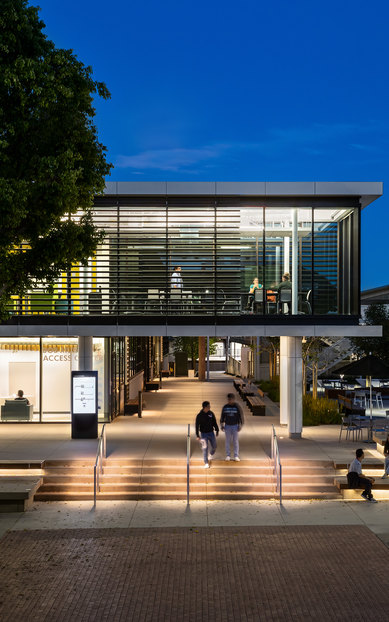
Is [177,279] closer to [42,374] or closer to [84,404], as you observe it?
[84,404]

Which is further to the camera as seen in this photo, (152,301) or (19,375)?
(19,375)

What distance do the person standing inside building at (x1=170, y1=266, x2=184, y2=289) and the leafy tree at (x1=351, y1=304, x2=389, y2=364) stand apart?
15.4 m

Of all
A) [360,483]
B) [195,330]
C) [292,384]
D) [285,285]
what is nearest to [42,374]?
[195,330]

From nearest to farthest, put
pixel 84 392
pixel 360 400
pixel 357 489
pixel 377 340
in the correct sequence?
pixel 357 489
pixel 84 392
pixel 360 400
pixel 377 340

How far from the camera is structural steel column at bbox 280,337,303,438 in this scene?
58.2 feet

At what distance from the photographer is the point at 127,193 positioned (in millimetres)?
17578

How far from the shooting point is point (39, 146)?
11.7 meters

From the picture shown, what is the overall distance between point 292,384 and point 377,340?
15229 millimetres

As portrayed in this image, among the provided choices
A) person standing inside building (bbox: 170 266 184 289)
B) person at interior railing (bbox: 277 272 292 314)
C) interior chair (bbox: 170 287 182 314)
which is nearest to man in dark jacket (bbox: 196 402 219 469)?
interior chair (bbox: 170 287 182 314)

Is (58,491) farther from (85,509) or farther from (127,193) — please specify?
(127,193)

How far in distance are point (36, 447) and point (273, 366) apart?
19770mm

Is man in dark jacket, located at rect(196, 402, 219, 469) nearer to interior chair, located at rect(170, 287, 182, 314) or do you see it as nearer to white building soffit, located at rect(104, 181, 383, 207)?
interior chair, located at rect(170, 287, 182, 314)

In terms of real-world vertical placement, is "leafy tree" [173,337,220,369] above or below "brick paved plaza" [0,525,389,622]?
above

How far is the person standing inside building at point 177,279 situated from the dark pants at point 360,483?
7.60m
